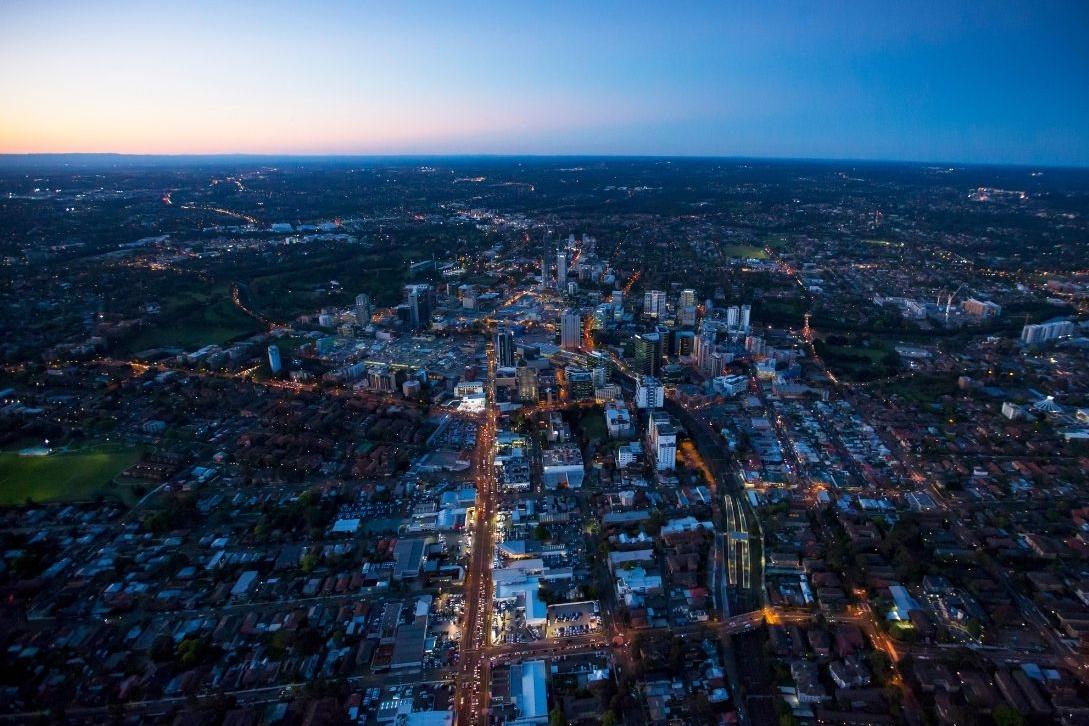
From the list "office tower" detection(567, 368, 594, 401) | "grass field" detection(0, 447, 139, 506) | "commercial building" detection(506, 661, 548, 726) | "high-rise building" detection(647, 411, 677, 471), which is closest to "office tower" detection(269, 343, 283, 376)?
"grass field" detection(0, 447, 139, 506)

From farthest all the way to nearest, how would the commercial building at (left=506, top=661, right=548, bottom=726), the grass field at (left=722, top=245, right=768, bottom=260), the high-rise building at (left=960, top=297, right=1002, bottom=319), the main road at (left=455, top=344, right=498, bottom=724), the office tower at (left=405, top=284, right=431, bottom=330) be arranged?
the grass field at (left=722, top=245, right=768, bottom=260) → the high-rise building at (left=960, top=297, right=1002, bottom=319) → the office tower at (left=405, top=284, right=431, bottom=330) → the main road at (left=455, top=344, right=498, bottom=724) → the commercial building at (left=506, top=661, right=548, bottom=726)

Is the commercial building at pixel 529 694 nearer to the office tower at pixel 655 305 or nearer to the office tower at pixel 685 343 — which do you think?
the office tower at pixel 685 343

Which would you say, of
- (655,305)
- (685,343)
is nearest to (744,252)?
(655,305)

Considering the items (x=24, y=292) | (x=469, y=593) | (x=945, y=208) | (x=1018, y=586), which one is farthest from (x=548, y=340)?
(x=945, y=208)

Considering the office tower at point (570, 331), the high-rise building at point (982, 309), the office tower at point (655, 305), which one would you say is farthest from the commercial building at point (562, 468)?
the high-rise building at point (982, 309)

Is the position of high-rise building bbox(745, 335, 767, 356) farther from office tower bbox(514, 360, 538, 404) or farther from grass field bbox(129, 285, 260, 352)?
grass field bbox(129, 285, 260, 352)
